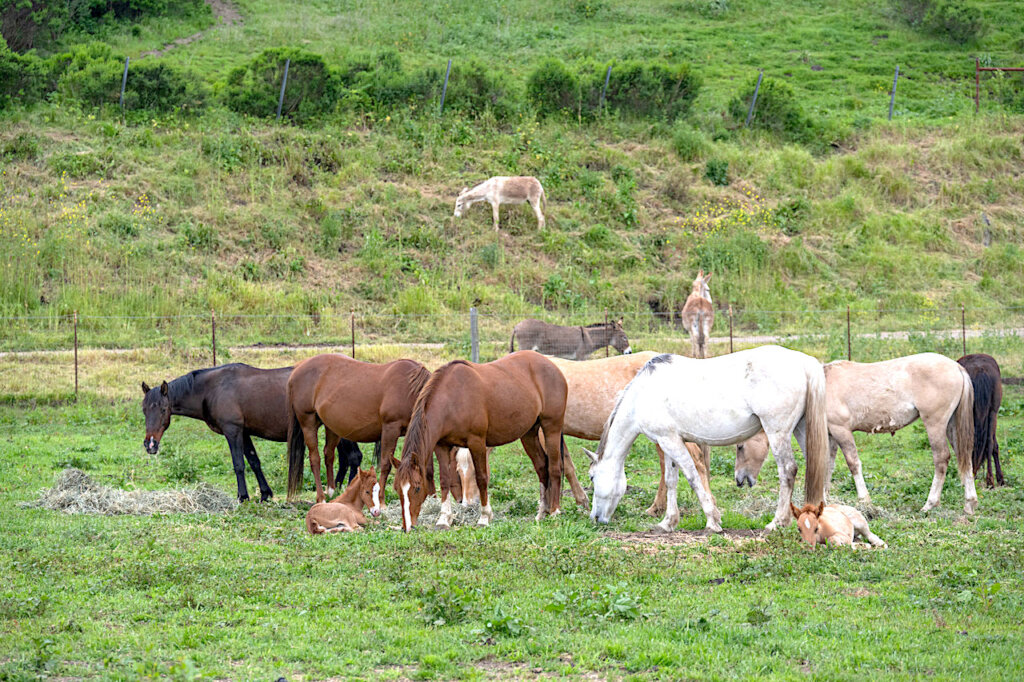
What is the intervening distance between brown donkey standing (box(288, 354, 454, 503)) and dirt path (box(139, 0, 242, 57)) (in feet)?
93.1

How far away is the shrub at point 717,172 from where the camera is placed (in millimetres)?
31047

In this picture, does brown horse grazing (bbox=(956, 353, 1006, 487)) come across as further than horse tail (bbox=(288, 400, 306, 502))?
Yes

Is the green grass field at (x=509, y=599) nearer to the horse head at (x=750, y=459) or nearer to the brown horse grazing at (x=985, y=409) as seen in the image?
the horse head at (x=750, y=459)

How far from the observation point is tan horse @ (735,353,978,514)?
11477 mm

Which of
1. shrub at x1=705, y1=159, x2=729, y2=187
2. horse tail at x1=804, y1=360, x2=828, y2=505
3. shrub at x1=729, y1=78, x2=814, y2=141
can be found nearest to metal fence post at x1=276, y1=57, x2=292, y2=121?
shrub at x1=705, y1=159, x2=729, y2=187

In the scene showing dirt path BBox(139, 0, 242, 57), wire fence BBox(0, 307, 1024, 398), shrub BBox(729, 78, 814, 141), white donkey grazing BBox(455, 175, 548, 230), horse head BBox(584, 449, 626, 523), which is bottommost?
wire fence BBox(0, 307, 1024, 398)

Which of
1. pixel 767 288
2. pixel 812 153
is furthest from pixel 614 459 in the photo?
pixel 812 153

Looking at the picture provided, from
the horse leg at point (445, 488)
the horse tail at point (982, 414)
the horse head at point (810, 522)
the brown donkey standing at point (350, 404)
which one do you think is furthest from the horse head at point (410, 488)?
the horse tail at point (982, 414)

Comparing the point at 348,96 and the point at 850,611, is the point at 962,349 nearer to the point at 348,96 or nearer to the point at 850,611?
the point at 850,611

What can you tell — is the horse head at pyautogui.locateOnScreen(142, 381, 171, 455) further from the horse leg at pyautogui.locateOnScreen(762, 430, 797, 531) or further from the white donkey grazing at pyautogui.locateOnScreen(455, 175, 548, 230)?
the white donkey grazing at pyautogui.locateOnScreen(455, 175, 548, 230)

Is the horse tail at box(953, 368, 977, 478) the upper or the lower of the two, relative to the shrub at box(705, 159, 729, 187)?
lower

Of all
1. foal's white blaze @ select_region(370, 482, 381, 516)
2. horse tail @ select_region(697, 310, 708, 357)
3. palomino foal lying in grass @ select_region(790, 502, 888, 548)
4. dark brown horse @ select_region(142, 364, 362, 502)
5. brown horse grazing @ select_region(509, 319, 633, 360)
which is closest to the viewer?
palomino foal lying in grass @ select_region(790, 502, 888, 548)

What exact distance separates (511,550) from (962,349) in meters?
15.1

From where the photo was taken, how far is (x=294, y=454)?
12391mm
